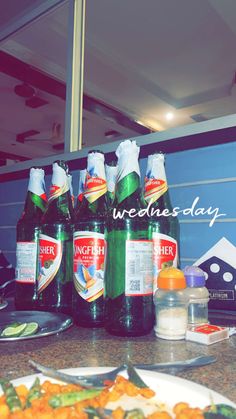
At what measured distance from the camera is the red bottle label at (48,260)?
0.91 m

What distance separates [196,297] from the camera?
799mm

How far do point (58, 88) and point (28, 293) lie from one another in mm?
3364

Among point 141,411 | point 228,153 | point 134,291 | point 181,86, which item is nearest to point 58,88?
point 181,86

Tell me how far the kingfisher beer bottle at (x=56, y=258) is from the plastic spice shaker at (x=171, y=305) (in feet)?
0.90

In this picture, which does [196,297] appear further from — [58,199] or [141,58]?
[141,58]

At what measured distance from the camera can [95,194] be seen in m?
0.88

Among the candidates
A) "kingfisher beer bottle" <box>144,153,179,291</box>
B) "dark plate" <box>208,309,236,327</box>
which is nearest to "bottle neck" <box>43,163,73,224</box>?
"kingfisher beer bottle" <box>144,153,179,291</box>

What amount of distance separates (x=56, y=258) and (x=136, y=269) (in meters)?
0.26

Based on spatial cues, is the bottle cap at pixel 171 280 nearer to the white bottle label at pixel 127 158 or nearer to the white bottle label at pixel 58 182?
the white bottle label at pixel 127 158

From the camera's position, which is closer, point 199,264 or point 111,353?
point 111,353

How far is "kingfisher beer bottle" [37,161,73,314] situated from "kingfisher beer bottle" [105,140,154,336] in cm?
18

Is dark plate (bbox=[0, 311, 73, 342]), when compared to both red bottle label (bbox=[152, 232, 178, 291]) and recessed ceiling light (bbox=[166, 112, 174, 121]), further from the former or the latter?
recessed ceiling light (bbox=[166, 112, 174, 121])

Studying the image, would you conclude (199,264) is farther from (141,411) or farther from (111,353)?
(141,411)

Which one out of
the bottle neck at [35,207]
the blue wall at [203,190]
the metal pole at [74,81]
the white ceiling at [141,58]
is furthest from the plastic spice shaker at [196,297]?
the white ceiling at [141,58]
